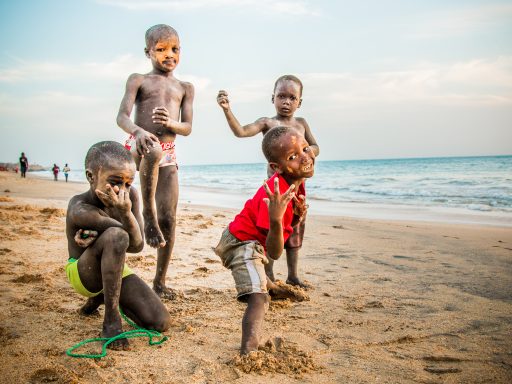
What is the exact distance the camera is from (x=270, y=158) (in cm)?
296

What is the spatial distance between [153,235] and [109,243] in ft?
3.02

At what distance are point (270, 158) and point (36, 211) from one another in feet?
22.8

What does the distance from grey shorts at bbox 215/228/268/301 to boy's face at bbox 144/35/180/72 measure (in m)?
1.76

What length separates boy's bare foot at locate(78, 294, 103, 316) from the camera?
10.4ft

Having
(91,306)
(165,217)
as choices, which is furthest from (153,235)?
(91,306)

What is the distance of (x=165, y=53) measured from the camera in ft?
12.7

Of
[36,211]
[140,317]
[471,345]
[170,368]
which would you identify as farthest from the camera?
[36,211]

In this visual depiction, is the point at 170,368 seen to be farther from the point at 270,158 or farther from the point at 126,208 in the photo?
the point at 270,158

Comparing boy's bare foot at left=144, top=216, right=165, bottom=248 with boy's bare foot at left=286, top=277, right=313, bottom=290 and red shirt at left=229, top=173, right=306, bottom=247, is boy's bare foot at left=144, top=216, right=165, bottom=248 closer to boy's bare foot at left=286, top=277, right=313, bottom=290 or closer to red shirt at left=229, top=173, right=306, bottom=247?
red shirt at left=229, top=173, right=306, bottom=247

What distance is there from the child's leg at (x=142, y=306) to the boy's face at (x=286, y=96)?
7.92 ft

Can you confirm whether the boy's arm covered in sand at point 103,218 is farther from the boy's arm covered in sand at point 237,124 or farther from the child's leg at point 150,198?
the boy's arm covered in sand at point 237,124

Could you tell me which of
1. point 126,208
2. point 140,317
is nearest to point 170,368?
point 140,317

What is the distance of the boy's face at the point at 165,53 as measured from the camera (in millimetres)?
3836

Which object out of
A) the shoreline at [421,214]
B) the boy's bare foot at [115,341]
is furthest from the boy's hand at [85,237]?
the shoreline at [421,214]
